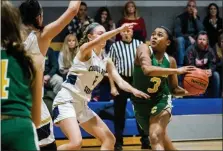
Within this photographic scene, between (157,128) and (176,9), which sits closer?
(157,128)

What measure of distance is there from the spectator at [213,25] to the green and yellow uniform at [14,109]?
26.1 feet

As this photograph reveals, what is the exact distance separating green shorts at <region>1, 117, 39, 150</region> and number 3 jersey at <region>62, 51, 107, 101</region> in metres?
2.73

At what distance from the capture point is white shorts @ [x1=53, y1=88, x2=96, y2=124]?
5079 mm

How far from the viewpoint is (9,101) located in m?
2.46

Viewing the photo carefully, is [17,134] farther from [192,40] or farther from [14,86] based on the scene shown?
[192,40]

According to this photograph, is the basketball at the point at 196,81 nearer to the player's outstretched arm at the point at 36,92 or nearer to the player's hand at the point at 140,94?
the player's hand at the point at 140,94

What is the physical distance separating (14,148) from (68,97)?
2757mm

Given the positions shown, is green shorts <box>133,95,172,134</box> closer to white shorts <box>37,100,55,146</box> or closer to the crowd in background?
white shorts <box>37,100,55,146</box>

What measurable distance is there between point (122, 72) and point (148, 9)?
Result: 10.1 ft

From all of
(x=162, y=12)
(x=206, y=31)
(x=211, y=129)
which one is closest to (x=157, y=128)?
(x=211, y=129)

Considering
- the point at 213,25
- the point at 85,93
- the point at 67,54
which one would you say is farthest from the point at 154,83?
the point at 213,25

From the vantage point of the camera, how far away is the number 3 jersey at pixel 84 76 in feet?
17.2

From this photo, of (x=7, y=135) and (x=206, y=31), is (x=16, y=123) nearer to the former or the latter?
(x=7, y=135)

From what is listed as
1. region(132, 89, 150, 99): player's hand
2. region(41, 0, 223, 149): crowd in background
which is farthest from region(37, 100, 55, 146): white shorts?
region(41, 0, 223, 149): crowd in background
